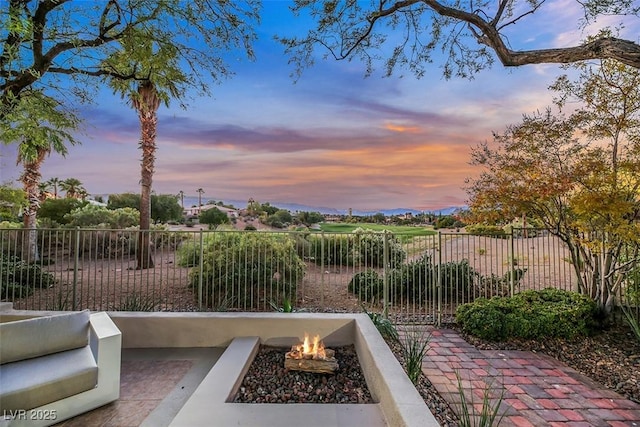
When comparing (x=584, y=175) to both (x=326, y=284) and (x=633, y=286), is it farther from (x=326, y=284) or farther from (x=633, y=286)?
(x=326, y=284)

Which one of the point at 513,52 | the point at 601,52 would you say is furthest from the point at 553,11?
the point at 601,52

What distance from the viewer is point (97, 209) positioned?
13.5m

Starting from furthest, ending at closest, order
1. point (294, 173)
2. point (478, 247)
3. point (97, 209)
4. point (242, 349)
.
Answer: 1. point (97, 209)
2. point (294, 173)
3. point (478, 247)
4. point (242, 349)

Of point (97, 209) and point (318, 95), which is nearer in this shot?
point (318, 95)

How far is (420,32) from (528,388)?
6293 millimetres

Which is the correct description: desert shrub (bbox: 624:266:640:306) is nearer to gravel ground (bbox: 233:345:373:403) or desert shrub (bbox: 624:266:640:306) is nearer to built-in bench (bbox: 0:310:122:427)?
gravel ground (bbox: 233:345:373:403)

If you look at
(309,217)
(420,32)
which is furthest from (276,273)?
(420,32)

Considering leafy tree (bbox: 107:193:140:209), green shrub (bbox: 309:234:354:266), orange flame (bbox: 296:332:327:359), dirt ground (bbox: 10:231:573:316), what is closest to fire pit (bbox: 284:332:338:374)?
orange flame (bbox: 296:332:327:359)

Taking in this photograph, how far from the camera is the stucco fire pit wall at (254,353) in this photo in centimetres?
201

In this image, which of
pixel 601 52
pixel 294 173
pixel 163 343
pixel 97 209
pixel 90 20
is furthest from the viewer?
pixel 97 209

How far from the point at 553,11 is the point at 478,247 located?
4391mm

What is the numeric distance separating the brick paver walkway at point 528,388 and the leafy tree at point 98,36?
17.9 feet

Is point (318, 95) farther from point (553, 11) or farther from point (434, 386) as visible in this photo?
point (434, 386)

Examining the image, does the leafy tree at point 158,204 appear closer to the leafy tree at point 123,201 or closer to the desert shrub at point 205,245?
the leafy tree at point 123,201
